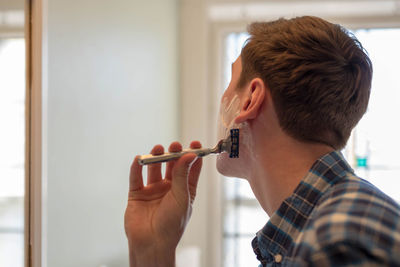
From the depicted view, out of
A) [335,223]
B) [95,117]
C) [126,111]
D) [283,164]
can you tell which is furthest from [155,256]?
[126,111]

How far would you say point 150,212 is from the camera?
969 millimetres

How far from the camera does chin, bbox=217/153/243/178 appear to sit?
100 centimetres

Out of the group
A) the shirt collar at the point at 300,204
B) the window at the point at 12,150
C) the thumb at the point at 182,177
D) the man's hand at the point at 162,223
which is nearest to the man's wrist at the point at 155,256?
the man's hand at the point at 162,223

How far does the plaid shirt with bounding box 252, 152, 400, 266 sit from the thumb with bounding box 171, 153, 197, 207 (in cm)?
19

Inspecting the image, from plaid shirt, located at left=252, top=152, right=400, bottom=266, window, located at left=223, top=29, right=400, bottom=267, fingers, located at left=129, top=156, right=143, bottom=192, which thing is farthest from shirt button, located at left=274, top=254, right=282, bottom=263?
window, located at left=223, top=29, right=400, bottom=267

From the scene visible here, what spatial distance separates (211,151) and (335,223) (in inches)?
16.1

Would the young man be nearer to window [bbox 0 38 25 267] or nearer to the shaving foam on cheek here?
the shaving foam on cheek

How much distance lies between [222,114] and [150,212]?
27 centimetres

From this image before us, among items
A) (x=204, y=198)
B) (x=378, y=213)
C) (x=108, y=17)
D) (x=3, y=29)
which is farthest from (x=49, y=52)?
(x=204, y=198)

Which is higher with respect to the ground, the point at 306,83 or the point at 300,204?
the point at 306,83

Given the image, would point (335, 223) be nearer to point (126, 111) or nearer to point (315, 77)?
point (315, 77)

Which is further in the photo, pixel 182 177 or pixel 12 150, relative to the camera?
pixel 12 150

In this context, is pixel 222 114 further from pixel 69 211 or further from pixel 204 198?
pixel 204 198

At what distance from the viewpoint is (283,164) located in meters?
0.86
